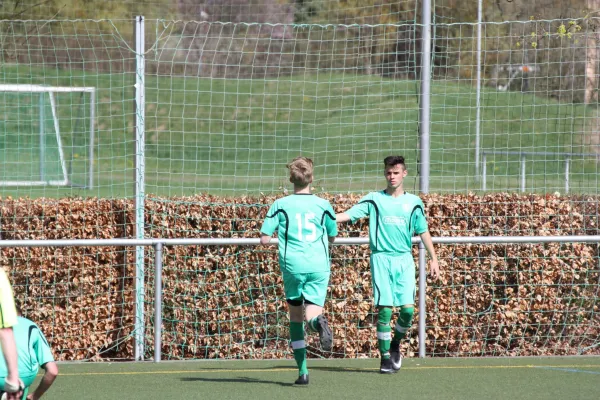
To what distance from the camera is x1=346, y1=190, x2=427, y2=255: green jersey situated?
7.23 metres

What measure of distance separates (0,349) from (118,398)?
2.29 metres

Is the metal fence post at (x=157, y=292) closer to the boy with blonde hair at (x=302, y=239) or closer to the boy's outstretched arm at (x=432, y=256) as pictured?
the boy with blonde hair at (x=302, y=239)

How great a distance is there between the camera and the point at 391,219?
722 centimetres

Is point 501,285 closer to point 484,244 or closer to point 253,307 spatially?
point 484,244

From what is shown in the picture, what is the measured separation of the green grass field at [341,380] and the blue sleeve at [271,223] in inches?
45.5

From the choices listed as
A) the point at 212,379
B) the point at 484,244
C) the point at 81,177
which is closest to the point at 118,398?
the point at 212,379

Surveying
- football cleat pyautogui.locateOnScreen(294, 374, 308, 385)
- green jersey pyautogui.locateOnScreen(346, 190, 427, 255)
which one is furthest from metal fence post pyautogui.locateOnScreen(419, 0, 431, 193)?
football cleat pyautogui.locateOnScreen(294, 374, 308, 385)

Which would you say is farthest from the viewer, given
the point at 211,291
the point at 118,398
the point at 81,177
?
the point at 81,177

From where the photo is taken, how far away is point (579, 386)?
696 cm

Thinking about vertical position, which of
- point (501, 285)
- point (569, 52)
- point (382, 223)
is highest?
point (569, 52)

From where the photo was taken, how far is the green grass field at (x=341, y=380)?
6.72 m

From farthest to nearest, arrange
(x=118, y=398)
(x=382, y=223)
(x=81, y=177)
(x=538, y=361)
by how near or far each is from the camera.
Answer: (x=81, y=177) < (x=538, y=361) < (x=382, y=223) < (x=118, y=398)

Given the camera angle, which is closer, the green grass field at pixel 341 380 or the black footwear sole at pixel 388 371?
the green grass field at pixel 341 380

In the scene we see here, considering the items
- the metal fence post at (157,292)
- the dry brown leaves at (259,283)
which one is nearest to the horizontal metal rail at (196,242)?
the metal fence post at (157,292)
